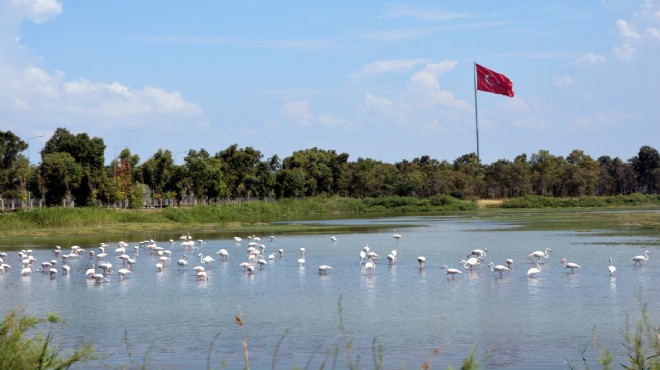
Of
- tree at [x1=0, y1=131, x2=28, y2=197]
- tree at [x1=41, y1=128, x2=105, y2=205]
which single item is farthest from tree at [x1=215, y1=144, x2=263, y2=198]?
tree at [x1=0, y1=131, x2=28, y2=197]

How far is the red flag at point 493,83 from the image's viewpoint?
63.4 metres

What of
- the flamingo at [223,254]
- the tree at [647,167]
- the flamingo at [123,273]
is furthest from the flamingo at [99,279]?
the tree at [647,167]

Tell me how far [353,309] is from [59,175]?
55671mm

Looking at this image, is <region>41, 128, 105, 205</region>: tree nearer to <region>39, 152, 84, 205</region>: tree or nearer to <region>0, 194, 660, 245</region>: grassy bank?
<region>39, 152, 84, 205</region>: tree

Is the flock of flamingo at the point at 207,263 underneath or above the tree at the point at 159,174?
underneath

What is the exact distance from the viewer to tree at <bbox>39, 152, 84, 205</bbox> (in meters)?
70.2

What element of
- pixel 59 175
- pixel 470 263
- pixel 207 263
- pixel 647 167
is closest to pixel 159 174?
pixel 59 175

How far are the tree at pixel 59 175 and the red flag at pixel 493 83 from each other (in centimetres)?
3569

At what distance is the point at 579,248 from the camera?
35.9 m

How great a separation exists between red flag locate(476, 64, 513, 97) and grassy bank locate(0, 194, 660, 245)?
10.4m

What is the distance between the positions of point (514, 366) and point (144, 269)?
2128 cm

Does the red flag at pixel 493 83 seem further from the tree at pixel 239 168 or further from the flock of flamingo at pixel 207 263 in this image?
the tree at pixel 239 168

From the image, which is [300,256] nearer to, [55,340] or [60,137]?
[55,340]

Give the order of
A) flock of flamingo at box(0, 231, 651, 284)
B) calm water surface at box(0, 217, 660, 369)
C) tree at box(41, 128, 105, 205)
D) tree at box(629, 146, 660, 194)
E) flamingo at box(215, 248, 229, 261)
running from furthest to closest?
tree at box(629, 146, 660, 194) < tree at box(41, 128, 105, 205) < flamingo at box(215, 248, 229, 261) < flock of flamingo at box(0, 231, 651, 284) < calm water surface at box(0, 217, 660, 369)
